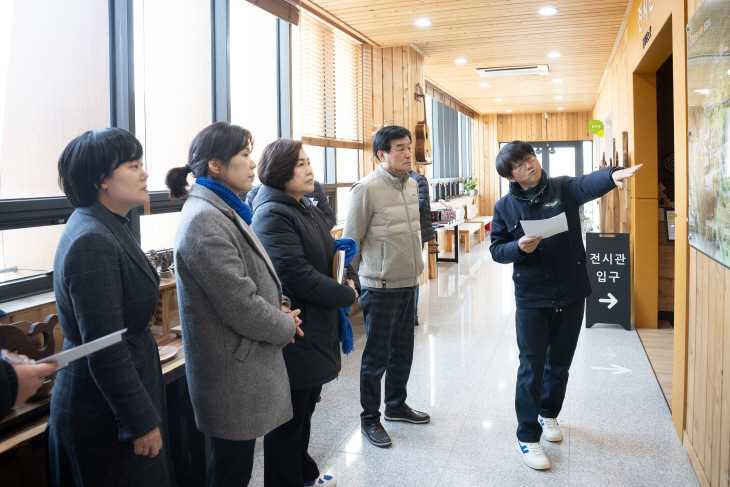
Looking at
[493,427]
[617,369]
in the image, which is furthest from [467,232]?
[493,427]

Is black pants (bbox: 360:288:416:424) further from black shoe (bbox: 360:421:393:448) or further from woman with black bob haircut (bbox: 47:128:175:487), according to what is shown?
woman with black bob haircut (bbox: 47:128:175:487)

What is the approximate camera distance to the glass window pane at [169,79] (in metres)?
3.36

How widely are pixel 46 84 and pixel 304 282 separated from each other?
168 centimetres

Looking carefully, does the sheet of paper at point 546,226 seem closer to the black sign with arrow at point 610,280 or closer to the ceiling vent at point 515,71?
the black sign with arrow at point 610,280

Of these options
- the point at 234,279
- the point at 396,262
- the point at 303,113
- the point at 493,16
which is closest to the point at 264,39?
the point at 303,113

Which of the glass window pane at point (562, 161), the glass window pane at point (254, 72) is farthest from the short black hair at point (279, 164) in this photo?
the glass window pane at point (562, 161)

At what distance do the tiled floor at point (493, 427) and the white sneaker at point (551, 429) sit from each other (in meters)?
0.04

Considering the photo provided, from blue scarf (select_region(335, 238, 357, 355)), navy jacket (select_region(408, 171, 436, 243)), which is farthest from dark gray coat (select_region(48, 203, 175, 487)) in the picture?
navy jacket (select_region(408, 171, 436, 243))

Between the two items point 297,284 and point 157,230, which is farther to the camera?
point 157,230

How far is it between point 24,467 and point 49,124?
5.19 feet

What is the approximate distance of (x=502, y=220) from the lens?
285cm

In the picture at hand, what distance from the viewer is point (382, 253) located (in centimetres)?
294

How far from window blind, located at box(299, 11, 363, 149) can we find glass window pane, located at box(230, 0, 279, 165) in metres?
0.40

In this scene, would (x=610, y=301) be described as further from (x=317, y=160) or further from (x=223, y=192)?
(x=223, y=192)
